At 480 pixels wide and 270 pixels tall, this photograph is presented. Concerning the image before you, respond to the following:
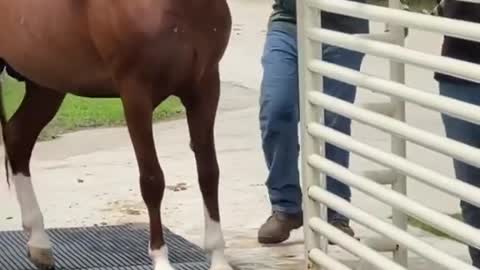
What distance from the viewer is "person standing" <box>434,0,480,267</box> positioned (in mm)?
4074

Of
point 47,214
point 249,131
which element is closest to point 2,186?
point 47,214

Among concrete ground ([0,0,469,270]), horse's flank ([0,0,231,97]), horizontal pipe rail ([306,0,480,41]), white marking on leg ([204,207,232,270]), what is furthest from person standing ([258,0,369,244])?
horizontal pipe rail ([306,0,480,41])

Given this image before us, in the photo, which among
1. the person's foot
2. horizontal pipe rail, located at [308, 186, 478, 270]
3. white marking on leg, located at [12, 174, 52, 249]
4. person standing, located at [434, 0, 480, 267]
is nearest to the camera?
horizontal pipe rail, located at [308, 186, 478, 270]

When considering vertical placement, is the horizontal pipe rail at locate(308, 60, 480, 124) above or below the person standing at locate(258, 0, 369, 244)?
above

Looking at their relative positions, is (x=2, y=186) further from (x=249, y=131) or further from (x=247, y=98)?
(x=247, y=98)

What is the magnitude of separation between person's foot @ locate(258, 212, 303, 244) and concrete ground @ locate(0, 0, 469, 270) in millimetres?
48

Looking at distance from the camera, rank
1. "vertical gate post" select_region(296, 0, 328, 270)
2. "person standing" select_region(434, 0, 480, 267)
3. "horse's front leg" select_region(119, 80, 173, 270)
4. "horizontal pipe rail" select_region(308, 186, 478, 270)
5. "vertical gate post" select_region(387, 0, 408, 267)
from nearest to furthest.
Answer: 1. "horizontal pipe rail" select_region(308, 186, 478, 270)
2. "vertical gate post" select_region(387, 0, 408, 267)
3. "person standing" select_region(434, 0, 480, 267)
4. "vertical gate post" select_region(296, 0, 328, 270)
5. "horse's front leg" select_region(119, 80, 173, 270)

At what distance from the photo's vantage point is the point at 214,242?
15.5 feet

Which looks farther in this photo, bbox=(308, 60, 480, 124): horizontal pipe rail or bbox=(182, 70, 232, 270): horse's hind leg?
bbox=(182, 70, 232, 270): horse's hind leg

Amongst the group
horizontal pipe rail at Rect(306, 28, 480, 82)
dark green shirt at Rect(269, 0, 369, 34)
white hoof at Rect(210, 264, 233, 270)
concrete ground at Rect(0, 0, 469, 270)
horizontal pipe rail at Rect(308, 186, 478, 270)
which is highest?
horizontal pipe rail at Rect(306, 28, 480, 82)

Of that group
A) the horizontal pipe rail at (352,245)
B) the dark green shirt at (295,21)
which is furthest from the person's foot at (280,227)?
the horizontal pipe rail at (352,245)

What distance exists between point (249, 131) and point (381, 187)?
4.91 m

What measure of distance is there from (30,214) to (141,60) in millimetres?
1249

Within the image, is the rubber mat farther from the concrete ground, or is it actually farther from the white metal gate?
the white metal gate
